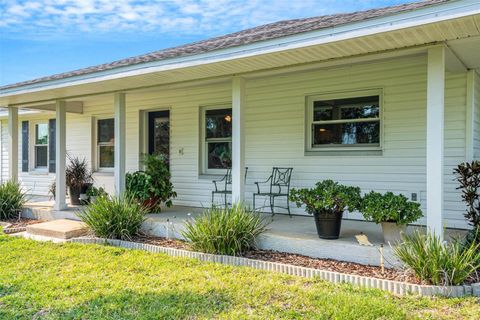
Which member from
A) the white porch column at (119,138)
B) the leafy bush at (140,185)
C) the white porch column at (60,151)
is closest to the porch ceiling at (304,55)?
the white porch column at (119,138)

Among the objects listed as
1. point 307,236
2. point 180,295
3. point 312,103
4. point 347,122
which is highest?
point 312,103

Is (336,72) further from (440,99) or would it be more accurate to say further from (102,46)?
(102,46)

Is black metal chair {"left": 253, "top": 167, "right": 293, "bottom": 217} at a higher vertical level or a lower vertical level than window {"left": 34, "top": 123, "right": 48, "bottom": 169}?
lower

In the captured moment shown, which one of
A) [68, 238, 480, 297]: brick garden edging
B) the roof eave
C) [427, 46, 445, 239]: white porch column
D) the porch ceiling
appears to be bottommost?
[68, 238, 480, 297]: brick garden edging

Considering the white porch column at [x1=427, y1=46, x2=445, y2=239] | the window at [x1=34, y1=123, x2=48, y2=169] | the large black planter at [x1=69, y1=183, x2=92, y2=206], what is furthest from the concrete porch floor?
the window at [x1=34, y1=123, x2=48, y2=169]

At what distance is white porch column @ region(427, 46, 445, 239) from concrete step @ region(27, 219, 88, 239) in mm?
5089

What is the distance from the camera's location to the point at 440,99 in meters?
4.07

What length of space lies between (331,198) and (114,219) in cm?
323

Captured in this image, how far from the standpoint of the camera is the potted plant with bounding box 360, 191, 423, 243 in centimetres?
430

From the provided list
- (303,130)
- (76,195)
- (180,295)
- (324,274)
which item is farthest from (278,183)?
(76,195)

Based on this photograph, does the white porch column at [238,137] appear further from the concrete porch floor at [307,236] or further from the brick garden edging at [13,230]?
the brick garden edging at [13,230]

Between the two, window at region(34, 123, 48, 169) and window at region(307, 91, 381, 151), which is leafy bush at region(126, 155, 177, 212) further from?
window at region(34, 123, 48, 169)

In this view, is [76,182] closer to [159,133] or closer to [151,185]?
[159,133]

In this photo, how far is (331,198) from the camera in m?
4.69
